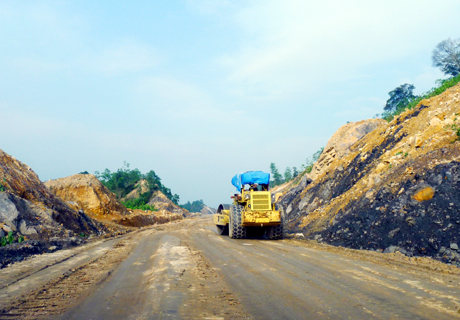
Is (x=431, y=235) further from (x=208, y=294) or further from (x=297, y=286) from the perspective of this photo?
(x=208, y=294)

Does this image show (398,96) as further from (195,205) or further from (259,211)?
(195,205)

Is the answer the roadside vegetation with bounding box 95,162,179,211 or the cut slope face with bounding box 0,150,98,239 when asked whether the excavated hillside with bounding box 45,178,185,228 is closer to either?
the cut slope face with bounding box 0,150,98,239

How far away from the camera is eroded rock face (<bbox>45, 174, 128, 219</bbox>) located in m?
29.8

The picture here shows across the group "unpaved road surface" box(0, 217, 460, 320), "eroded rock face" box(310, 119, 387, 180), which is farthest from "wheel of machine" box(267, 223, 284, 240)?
"eroded rock face" box(310, 119, 387, 180)

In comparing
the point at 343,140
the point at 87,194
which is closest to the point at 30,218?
the point at 87,194

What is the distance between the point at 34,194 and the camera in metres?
17.1

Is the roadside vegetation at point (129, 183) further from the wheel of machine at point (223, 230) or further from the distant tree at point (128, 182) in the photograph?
the wheel of machine at point (223, 230)

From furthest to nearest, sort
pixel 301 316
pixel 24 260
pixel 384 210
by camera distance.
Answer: pixel 384 210 → pixel 24 260 → pixel 301 316

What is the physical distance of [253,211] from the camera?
14.4m

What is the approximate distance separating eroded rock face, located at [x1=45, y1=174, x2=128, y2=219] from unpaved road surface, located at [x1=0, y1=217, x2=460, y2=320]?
21.5 metres

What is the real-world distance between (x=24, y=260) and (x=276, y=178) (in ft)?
269

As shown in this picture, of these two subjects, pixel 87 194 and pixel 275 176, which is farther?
pixel 275 176

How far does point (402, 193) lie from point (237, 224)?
7.05 m

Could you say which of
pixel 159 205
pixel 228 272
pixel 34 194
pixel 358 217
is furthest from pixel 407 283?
pixel 159 205
